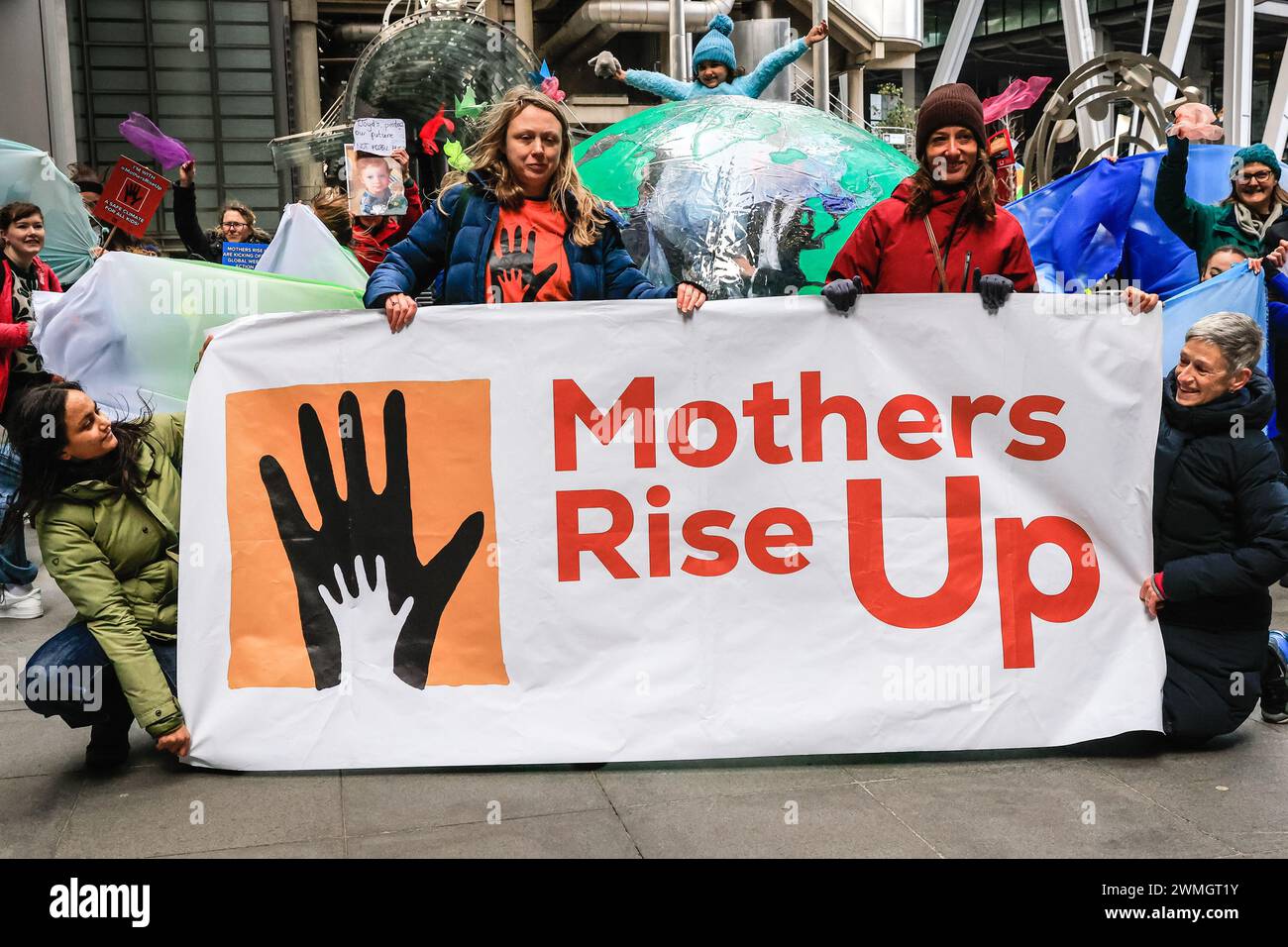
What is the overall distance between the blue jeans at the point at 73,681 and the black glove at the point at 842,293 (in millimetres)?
2331

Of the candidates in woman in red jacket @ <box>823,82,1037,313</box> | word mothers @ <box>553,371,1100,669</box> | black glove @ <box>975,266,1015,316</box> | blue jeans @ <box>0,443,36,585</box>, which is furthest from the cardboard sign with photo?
black glove @ <box>975,266,1015,316</box>

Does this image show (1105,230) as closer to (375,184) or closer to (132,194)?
(375,184)

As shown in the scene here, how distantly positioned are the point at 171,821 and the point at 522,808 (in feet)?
3.14

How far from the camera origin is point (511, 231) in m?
4.42

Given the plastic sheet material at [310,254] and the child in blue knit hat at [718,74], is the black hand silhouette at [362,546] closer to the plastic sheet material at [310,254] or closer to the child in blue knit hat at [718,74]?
the plastic sheet material at [310,254]

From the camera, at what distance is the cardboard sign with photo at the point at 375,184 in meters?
6.41

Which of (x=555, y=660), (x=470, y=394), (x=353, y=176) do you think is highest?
(x=353, y=176)

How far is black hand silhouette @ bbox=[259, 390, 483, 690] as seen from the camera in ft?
13.5

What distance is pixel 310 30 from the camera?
3009 centimetres

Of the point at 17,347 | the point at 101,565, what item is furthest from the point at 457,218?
the point at 17,347

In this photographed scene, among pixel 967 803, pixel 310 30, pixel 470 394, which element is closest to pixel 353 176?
pixel 470 394
